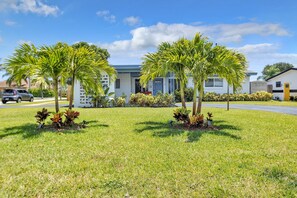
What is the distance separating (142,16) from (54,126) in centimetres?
1133

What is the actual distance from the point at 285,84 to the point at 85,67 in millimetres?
28171

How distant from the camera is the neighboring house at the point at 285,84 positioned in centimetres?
2830

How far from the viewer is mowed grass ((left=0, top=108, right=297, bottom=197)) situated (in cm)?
372

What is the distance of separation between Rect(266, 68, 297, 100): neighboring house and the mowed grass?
24.2 metres

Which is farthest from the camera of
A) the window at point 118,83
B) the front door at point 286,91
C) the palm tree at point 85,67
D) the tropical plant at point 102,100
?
the front door at point 286,91

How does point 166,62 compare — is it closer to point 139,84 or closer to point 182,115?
point 182,115

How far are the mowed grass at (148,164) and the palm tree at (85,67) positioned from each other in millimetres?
2604

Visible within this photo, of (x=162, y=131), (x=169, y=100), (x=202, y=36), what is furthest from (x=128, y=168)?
(x=169, y=100)

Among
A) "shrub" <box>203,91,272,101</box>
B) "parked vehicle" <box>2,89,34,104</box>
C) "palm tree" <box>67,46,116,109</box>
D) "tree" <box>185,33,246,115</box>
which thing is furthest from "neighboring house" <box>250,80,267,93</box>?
"parked vehicle" <box>2,89,34,104</box>

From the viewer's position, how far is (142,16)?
17.0 meters

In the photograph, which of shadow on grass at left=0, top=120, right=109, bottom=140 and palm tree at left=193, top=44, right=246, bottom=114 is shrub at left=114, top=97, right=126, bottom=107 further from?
palm tree at left=193, top=44, right=246, bottom=114

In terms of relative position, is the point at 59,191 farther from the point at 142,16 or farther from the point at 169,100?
the point at 169,100

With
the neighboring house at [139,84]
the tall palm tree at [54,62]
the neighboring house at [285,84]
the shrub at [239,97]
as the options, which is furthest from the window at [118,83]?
the neighboring house at [285,84]

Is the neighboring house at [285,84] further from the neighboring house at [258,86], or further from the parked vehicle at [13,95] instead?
the parked vehicle at [13,95]
